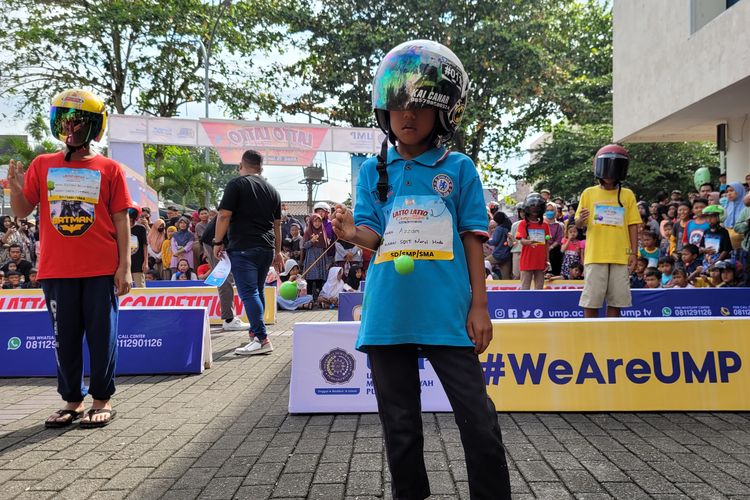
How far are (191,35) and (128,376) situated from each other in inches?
940

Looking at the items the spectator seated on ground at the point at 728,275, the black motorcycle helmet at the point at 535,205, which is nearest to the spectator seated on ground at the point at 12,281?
the black motorcycle helmet at the point at 535,205

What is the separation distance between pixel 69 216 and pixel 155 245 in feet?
35.6

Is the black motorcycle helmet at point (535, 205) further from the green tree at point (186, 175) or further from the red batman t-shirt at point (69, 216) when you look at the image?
the green tree at point (186, 175)

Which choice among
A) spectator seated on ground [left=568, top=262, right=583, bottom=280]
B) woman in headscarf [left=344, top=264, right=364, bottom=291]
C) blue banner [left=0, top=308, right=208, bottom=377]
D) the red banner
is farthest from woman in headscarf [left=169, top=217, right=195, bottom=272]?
spectator seated on ground [left=568, top=262, right=583, bottom=280]

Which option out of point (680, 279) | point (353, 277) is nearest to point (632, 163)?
point (353, 277)

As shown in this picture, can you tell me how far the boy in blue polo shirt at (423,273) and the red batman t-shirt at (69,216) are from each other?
2.42 meters

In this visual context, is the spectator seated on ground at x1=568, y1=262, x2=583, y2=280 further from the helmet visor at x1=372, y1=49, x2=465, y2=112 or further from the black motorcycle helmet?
the helmet visor at x1=372, y1=49, x2=465, y2=112

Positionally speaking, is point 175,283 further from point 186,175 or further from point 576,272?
point 186,175

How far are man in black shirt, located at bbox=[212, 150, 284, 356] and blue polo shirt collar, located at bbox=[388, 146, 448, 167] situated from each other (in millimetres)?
4318

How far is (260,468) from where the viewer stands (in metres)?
3.41

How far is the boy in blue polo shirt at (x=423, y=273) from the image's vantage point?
7.64ft

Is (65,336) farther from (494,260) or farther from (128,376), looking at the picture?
(494,260)

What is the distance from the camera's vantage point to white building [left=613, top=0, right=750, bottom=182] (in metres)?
11.8

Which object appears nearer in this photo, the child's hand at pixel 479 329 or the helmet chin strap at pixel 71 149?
the child's hand at pixel 479 329
